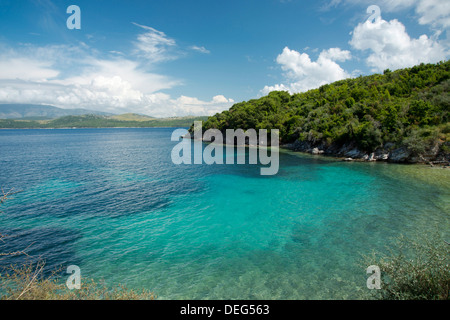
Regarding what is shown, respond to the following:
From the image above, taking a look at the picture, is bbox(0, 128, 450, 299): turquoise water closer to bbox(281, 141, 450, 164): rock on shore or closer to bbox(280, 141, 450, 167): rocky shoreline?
bbox(280, 141, 450, 167): rocky shoreline

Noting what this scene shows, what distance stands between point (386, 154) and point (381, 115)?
9.22 m

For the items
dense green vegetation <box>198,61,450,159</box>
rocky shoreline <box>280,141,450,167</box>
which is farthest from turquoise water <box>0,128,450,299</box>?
dense green vegetation <box>198,61,450,159</box>

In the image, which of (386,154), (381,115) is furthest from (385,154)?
(381,115)

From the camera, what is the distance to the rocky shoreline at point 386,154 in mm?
37812

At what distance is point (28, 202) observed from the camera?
23.2 meters

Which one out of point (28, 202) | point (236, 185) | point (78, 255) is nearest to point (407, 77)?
point (236, 185)

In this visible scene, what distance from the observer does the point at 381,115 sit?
45.9 meters

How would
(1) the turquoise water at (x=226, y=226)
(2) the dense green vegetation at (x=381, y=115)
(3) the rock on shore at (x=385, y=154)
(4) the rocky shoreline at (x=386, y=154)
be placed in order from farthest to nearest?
(2) the dense green vegetation at (x=381, y=115)
(3) the rock on shore at (x=385, y=154)
(4) the rocky shoreline at (x=386, y=154)
(1) the turquoise water at (x=226, y=226)

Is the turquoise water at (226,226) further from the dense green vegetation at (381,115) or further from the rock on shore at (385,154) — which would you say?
the dense green vegetation at (381,115)

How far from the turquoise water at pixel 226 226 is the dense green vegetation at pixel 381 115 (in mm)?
10183

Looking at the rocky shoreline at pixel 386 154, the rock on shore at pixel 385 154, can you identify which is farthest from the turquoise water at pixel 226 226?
the rock on shore at pixel 385 154

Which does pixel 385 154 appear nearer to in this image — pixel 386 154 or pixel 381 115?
pixel 386 154

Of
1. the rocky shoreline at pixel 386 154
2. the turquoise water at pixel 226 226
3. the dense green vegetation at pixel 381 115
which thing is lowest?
the turquoise water at pixel 226 226
